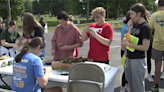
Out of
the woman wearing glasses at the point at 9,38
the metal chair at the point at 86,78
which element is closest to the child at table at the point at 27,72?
the metal chair at the point at 86,78

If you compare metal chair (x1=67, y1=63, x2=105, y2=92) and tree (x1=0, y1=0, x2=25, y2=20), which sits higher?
tree (x1=0, y1=0, x2=25, y2=20)

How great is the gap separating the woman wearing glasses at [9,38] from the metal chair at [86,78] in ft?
8.37

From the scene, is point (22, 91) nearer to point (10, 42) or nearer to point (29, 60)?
point (29, 60)

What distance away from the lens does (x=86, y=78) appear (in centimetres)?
207

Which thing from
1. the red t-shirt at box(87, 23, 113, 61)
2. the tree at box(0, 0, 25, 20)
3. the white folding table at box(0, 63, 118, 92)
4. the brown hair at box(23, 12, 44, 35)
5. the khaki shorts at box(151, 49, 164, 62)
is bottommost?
the white folding table at box(0, 63, 118, 92)

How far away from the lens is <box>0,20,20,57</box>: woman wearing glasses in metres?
4.13

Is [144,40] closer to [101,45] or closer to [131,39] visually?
[131,39]

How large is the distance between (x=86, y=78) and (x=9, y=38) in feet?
9.59

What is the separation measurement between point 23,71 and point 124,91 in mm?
2264

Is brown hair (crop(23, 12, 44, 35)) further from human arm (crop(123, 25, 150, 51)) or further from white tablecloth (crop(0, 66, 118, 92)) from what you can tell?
human arm (crop(123, 25, 150, 51))

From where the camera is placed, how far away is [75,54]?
356 cm

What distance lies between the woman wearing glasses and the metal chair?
255 cm

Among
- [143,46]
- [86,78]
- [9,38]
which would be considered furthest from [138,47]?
[9,38]

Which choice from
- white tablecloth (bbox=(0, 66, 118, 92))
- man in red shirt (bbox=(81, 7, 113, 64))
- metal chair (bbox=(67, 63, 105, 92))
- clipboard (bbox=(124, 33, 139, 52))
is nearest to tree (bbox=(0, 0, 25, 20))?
white tablecloth (bbox=(0, 66, 118, 92))
